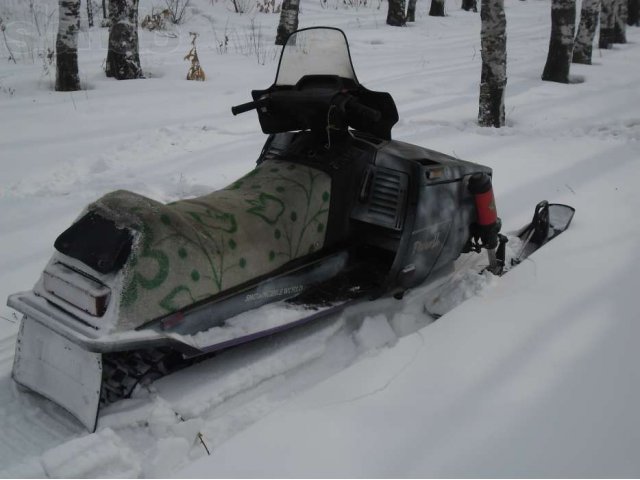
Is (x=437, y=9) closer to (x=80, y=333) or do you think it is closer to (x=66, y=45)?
(x=66, y=45)

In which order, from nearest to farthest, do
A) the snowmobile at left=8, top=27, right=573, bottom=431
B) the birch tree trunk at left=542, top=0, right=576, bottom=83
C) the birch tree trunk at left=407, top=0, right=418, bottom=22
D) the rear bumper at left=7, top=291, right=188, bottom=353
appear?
the rear bumper at left=7, top=291, right=188, bottom=353, the snowmobile at left=8, top=27, right=573, bottom=431, the birch tree trunk at left=542, top=0, right=576, bottom=83, the birch tree trunk at left=407, top=0, right=418, bottom=22

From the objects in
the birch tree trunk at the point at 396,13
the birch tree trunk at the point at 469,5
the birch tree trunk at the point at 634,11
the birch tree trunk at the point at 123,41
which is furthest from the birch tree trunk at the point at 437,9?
the birch tree trunk at the point at 123,41

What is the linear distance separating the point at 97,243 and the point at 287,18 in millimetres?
8455

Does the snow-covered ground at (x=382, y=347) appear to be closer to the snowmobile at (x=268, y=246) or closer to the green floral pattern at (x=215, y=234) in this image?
the snowmobile at (x=268, y=246)

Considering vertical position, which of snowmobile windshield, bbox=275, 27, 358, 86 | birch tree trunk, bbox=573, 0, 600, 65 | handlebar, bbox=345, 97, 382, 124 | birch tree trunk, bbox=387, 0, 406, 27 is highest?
birch tree trunk, bbox=387, 0, 406, 27

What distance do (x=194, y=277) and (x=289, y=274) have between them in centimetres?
51

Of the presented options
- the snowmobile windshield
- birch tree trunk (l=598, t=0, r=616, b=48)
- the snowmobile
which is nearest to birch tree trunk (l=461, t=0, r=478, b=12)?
birch tree trunk (l=598, t=0, r=616, b=48)

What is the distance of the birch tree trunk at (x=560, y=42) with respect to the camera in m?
7.40

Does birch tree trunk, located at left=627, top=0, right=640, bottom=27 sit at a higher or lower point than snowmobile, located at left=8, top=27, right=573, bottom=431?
higher

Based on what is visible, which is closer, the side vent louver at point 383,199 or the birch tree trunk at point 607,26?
the side vent louver at point 383,199

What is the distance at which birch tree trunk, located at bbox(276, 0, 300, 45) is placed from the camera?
9.48 metres

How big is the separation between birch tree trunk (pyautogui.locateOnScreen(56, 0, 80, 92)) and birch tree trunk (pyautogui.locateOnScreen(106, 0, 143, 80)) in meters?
0.56

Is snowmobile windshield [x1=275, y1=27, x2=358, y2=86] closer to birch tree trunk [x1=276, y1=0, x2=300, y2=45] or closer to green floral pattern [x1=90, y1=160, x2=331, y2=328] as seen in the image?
green floral pattern [x1=90, y1=160, x2=331, y2=328]

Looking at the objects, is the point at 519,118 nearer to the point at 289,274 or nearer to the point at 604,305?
the point at 604,305
